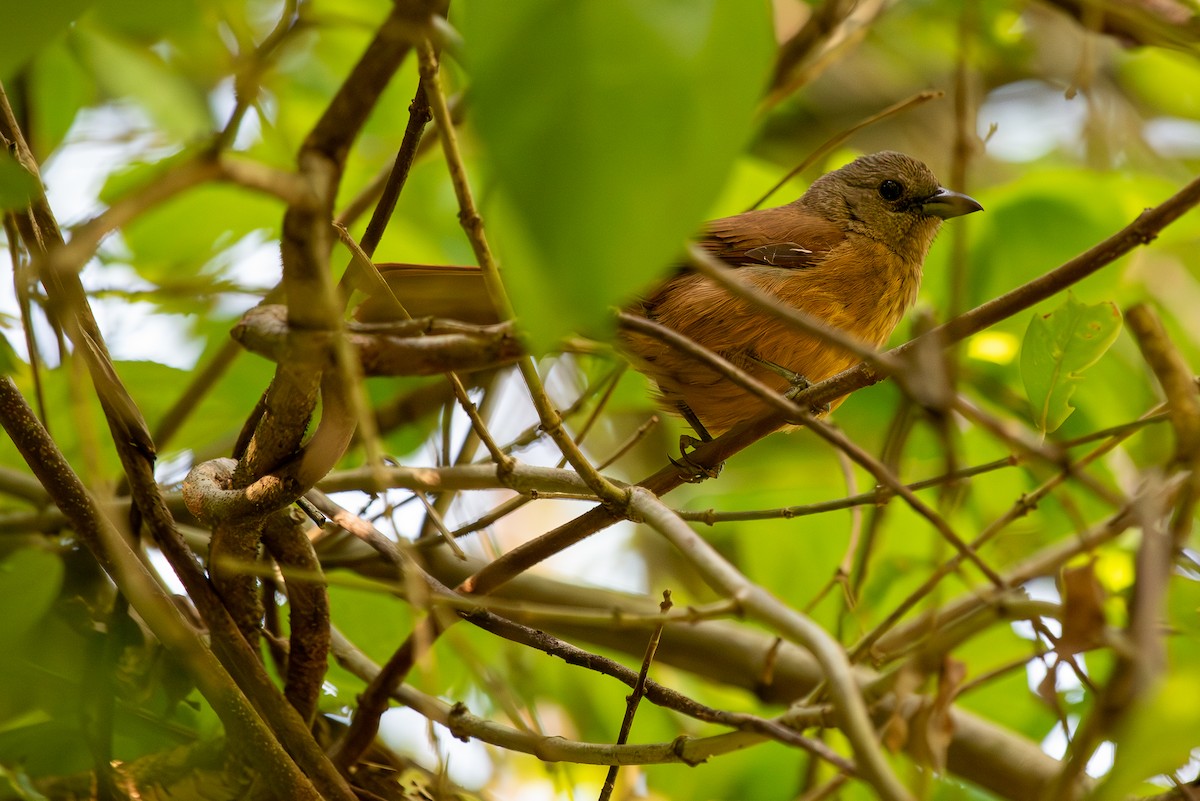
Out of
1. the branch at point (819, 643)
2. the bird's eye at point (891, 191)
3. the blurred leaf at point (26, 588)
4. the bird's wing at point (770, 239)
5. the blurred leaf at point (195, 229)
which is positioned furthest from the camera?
the bird's eye at point (891, 191)

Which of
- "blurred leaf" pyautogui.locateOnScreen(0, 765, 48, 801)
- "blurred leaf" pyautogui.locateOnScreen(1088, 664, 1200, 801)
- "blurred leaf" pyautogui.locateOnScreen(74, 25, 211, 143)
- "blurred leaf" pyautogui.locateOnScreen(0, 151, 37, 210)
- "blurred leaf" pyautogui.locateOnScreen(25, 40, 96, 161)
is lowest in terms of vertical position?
"blurred leaf" pyautogui.locateOnScreen(1088, 664, 1200, 801)

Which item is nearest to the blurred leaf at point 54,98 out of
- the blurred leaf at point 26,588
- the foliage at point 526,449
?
the foliage at point 526,449

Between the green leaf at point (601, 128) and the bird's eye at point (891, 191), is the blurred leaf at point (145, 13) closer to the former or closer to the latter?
the green leaf at point (601, 128)

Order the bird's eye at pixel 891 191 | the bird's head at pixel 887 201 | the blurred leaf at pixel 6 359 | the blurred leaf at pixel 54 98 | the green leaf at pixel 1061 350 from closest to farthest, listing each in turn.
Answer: the blurred leaf at pixel 6 359
the green leaf at pixel 1061 350
the blurred leaf at pixel 54 98
the bird's head at pixel 887 201
the bird's eye at pixel 891 191

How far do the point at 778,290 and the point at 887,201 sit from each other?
31.9 inches

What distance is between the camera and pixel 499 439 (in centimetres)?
365

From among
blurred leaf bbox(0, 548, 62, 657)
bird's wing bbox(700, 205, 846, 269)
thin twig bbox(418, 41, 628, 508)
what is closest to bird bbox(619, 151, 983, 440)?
bird's wing bbox(700, 205, 846, 269)

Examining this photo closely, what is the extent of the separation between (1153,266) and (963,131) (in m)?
2.96

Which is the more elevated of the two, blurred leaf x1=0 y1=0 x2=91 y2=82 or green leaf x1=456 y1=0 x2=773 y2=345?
blurred leaf x1=0 y1=0 x2=91 y2=82

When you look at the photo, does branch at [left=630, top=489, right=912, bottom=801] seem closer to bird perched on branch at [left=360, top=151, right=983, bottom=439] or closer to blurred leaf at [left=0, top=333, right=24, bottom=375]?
blurred leaf at [left=0, top=333, right=24, bottom=375]

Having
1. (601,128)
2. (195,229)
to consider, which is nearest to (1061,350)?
(601,128)

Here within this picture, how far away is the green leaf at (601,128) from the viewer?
2.39ft

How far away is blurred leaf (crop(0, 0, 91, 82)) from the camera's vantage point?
32.8 inches

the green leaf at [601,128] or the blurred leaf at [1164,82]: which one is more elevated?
the blurred leaf at [1164,82]
